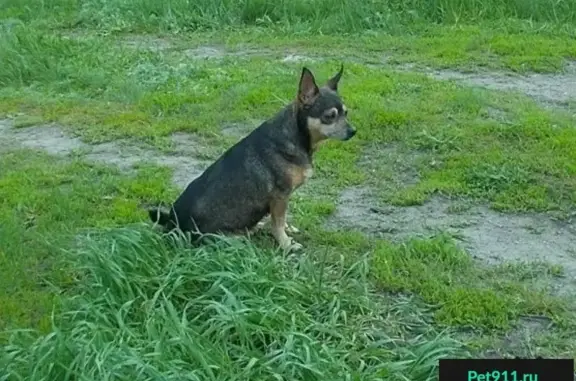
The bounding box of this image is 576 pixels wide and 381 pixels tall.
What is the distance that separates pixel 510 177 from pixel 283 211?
1.60 meters

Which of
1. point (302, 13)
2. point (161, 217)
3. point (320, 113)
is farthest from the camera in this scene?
point (302, 13)

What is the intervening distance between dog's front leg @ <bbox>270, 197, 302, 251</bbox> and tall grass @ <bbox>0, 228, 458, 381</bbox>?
0.32 m

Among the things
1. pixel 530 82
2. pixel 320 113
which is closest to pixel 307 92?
pixel 320 113

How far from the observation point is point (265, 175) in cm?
563

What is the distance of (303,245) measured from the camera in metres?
5.80

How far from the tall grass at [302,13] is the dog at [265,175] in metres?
5.11

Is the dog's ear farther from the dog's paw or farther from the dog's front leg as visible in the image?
the dog's paw

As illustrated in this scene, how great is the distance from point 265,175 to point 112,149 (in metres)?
2.26

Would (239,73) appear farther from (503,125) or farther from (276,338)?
(276,338)

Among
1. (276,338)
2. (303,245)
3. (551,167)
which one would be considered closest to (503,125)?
(551,167)

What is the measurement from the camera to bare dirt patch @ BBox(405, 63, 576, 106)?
27.6 feet

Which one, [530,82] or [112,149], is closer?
[112,149]

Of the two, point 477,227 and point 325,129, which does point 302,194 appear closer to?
point 325,129

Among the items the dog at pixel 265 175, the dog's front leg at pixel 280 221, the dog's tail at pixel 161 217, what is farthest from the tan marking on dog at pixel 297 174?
the dog's tail at pixel 161 217
